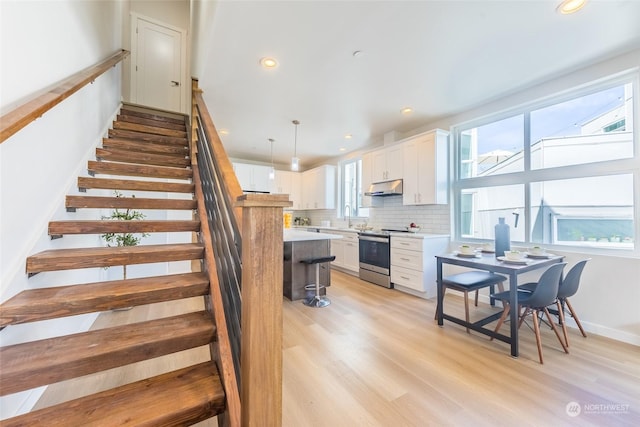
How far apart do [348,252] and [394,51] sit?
3.48 meters

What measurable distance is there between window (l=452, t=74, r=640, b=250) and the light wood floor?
116cm

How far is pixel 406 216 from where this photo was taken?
4.68 m

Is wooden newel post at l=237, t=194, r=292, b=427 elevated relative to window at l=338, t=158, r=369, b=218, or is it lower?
lower

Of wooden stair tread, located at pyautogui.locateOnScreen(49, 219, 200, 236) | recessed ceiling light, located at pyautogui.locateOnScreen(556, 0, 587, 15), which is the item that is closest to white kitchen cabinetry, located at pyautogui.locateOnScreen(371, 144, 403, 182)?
recessed ceiling light, located at pyautogui.locateOnScreen(556, 0, 587, 15)

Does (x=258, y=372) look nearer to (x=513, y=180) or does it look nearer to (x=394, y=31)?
(x=394, y=31)

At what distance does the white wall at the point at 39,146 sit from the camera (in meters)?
1.29

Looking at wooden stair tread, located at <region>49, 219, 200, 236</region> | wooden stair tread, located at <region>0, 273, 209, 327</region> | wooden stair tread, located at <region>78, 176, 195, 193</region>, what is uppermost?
wooden stair tread, located at <region>78, 176, 195, 193</region>

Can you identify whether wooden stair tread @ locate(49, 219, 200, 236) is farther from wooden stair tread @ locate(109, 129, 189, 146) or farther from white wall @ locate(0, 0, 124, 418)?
wooden stair tread @ locate(109, 129, 189, 146)

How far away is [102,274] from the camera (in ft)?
10.1

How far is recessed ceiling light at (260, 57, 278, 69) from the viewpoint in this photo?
8.54 ft

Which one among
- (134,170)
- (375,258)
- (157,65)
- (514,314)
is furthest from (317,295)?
(157,65)

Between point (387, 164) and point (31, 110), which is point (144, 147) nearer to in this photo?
point (31, 110)

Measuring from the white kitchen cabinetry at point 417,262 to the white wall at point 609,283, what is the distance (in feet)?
4.62

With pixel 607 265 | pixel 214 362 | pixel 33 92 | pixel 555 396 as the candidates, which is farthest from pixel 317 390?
pixel 607 265
